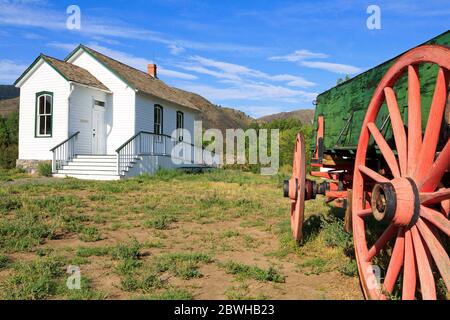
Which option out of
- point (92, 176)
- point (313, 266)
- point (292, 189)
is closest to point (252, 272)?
point (313, 266)

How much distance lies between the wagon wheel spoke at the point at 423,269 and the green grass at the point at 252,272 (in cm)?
192

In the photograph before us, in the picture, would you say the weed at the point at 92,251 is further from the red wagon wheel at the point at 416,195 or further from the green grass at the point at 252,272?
the red wagon wheel at the point at 416,195

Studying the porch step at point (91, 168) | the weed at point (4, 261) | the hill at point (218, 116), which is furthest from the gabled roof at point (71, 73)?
the hill at point (218, 116)

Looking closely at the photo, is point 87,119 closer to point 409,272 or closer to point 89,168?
point 89,168

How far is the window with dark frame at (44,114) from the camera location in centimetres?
1672

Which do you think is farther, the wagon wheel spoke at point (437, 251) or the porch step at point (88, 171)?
the porch step at point (88, 171)

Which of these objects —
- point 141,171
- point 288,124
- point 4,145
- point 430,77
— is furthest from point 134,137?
point 288,124

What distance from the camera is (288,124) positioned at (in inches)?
1433

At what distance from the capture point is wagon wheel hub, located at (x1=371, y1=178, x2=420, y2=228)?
257 cm

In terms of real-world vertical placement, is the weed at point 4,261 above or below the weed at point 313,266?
above

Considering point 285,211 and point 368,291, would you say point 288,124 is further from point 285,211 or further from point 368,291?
point 368,291

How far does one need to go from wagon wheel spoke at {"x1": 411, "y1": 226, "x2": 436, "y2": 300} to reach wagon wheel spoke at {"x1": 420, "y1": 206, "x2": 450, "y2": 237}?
15cm

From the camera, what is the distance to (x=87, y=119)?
56.2 feet

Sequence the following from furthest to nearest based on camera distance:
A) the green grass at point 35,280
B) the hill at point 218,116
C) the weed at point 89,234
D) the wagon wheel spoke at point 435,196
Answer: the hill at point 218,116 → the weed at point 89,234 → the green grass at point 35,280 → the wagon wheel spoke at point 435,196
